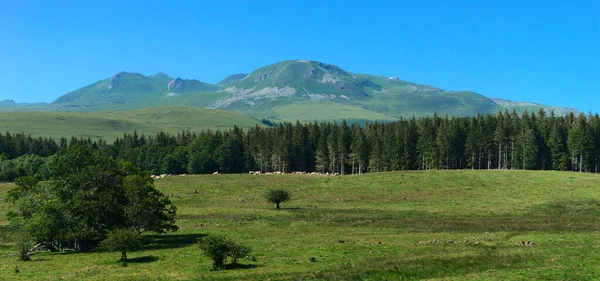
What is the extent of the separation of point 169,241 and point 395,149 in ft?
336

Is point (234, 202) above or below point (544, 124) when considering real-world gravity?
below

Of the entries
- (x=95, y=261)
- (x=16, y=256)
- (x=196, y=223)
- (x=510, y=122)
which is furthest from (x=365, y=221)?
(x=510, y=122)

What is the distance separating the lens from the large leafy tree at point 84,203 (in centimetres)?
5272

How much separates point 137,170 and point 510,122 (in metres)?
121

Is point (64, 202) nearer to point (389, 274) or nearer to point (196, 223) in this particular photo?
point (196, 223)

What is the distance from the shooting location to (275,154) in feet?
557

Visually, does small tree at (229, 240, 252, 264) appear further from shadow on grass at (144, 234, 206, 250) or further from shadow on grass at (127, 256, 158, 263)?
shadow on grass at (144, 234, 206, 250)

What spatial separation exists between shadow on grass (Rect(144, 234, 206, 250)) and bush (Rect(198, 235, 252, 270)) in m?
12.7

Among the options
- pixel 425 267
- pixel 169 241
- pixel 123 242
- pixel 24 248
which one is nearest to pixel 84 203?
pixel 24 248

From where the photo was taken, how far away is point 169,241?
56.9m

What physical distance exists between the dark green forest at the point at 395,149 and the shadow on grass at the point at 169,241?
2736 inches

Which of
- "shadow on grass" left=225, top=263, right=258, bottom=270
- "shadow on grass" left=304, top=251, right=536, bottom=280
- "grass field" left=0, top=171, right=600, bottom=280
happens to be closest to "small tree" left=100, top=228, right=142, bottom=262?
"grass field" left=0, top=171, right=600, bottom=280

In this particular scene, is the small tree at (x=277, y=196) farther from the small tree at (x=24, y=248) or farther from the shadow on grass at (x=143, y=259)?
the small tree at (x=24, y=248)

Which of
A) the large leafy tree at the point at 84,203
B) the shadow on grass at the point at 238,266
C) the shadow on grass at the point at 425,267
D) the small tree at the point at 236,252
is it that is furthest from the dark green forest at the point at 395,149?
the shadow on grass at the point at 425,267
